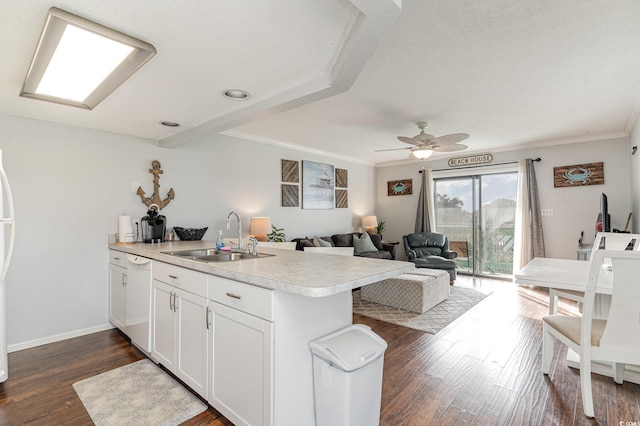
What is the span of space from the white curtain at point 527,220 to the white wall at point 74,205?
538cm

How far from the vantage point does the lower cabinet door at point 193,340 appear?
6.29ft

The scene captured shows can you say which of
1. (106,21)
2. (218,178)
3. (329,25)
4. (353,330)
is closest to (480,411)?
(353,330)

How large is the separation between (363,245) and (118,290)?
4.11 metres

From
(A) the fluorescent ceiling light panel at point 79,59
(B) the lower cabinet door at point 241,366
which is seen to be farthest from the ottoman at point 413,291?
(A) the fluorescent ceiling light panel at point 79,59

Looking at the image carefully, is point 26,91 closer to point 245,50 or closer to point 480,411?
point 245,50

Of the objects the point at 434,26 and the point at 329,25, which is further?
the point at 434,26

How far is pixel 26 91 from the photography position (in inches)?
90.2

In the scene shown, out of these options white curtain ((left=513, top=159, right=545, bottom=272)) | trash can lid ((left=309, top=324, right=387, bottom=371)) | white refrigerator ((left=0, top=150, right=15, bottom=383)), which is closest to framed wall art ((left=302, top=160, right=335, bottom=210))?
A: white curtain ((left=513, top=159, right=545, bottom=272))

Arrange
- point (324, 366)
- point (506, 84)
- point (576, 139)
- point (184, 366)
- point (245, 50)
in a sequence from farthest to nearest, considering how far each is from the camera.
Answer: point (576, 139) → point (506, 84) → point (184, 366) → point (245, 50) → point (324, 366)

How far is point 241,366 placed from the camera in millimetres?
1632

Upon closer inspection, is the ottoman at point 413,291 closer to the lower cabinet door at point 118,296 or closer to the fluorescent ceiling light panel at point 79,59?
the lower cabinet door at point 118,296

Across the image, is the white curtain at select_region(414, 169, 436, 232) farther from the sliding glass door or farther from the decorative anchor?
the decorative anchor

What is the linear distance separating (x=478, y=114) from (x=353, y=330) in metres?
3.33

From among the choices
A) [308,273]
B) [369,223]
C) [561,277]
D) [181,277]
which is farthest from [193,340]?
[369,223]
